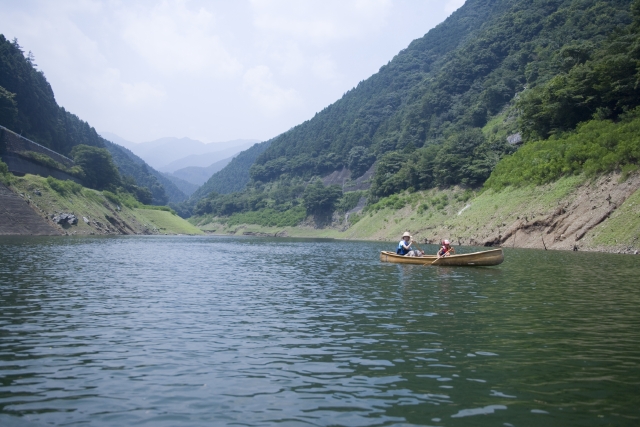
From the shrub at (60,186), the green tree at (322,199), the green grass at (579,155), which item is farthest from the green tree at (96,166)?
the green grass at (579,155)

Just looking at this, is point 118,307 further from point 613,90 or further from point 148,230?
point 148,230

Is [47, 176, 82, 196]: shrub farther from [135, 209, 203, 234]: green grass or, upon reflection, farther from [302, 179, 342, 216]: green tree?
[302, 179, 342, 216]: green tree

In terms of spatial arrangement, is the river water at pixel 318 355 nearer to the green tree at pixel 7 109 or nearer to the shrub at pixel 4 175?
the shrub at pixel 4 175

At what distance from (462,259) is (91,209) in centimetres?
11424

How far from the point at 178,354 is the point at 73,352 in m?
2.96

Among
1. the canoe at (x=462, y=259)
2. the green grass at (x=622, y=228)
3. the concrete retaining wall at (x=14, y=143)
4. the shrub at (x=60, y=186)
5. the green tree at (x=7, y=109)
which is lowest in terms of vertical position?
the canoe at (x=462, y=259)

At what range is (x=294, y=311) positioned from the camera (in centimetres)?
2167

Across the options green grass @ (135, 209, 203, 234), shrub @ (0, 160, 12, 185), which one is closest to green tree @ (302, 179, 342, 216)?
green grass @ (135, 209, 203, 234)

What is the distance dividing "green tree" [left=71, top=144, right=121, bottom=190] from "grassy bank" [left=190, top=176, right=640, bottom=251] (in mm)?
94550

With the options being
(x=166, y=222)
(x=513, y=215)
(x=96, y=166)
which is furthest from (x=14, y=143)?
(x=513, y=215)

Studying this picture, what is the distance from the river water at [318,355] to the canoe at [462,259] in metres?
11.1

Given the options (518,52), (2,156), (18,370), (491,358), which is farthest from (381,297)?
(518,52)

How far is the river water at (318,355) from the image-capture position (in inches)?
406

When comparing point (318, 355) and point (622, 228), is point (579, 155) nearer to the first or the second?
point (622, 228)
